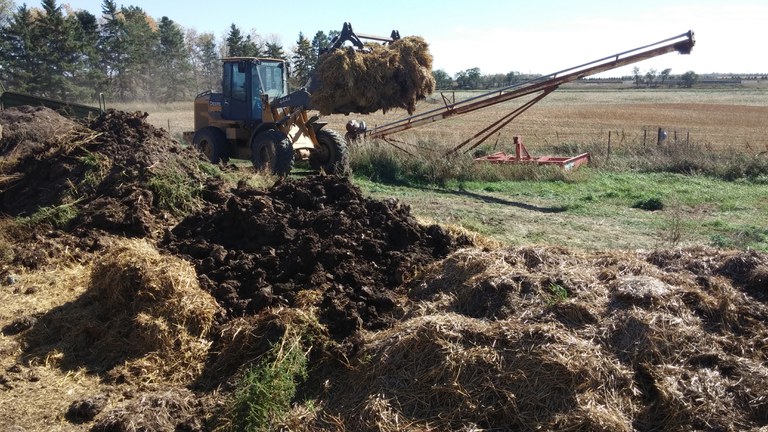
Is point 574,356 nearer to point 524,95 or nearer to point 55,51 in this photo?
point 524,95

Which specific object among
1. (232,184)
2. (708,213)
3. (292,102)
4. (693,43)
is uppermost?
(693,43)

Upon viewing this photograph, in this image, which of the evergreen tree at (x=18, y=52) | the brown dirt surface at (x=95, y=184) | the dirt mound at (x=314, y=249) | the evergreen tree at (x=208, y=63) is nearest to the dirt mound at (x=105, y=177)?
the brown dirt surface at (x=95, y=184)

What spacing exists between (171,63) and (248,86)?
165 feet

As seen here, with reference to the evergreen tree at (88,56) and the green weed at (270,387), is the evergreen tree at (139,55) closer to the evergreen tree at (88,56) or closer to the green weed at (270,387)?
the evergreen tree at (88,56)

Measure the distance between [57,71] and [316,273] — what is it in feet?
149

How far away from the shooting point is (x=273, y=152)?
1491 centimetres

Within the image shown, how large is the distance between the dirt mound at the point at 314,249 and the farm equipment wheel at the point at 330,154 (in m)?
7.53

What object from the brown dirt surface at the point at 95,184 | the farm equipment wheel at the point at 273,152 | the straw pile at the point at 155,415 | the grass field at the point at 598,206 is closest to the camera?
the straw pile at the point at 155,415

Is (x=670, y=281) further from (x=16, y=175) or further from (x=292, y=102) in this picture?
(x=292, y=102)

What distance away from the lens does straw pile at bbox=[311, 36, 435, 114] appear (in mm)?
14891

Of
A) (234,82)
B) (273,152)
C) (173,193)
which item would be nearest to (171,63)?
(234,82)

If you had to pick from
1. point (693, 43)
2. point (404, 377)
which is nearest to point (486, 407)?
point (404, 377)

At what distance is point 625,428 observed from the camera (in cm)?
437

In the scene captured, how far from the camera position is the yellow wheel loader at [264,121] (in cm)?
1526
